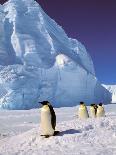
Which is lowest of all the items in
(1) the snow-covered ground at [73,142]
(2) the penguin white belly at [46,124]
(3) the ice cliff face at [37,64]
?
(1) the snow-covered ground at [73,142]

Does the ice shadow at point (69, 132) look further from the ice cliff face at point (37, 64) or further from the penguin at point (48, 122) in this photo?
the ice cliff face at point (37, 64)

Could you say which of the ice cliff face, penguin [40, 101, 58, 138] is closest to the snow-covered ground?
penguin [40, 101, 58, 138]

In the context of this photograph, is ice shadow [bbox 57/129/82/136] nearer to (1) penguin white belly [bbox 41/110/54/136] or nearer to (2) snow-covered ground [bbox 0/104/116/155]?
(2) snow-covered ground [bbox 0/104/116/155]

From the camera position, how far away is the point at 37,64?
167ft

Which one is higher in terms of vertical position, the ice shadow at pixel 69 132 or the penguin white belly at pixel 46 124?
the penguin white belly at pixel 46 124

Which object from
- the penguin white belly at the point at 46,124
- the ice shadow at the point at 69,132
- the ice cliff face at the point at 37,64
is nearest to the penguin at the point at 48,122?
the penguin white belly at the point at 46,124

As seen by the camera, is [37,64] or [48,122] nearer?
[48,122]

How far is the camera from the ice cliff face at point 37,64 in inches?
1790

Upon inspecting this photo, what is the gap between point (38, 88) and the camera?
47.3 metres

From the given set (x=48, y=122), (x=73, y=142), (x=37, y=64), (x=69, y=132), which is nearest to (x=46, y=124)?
(x=48, y=122)

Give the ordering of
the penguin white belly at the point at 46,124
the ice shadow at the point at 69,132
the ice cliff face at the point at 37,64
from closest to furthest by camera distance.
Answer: the ice shadow at the point at 69,132 < the penguin white belly at the point at 46,124 < the ice cliff face at the point at 37,64

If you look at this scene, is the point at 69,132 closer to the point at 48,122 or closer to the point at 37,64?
the point at 48,122

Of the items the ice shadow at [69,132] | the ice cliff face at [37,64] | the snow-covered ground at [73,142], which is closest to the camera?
the snow-covered ground at [73,142]

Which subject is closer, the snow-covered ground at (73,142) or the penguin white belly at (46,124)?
the snow-covered ground at (73,142)
